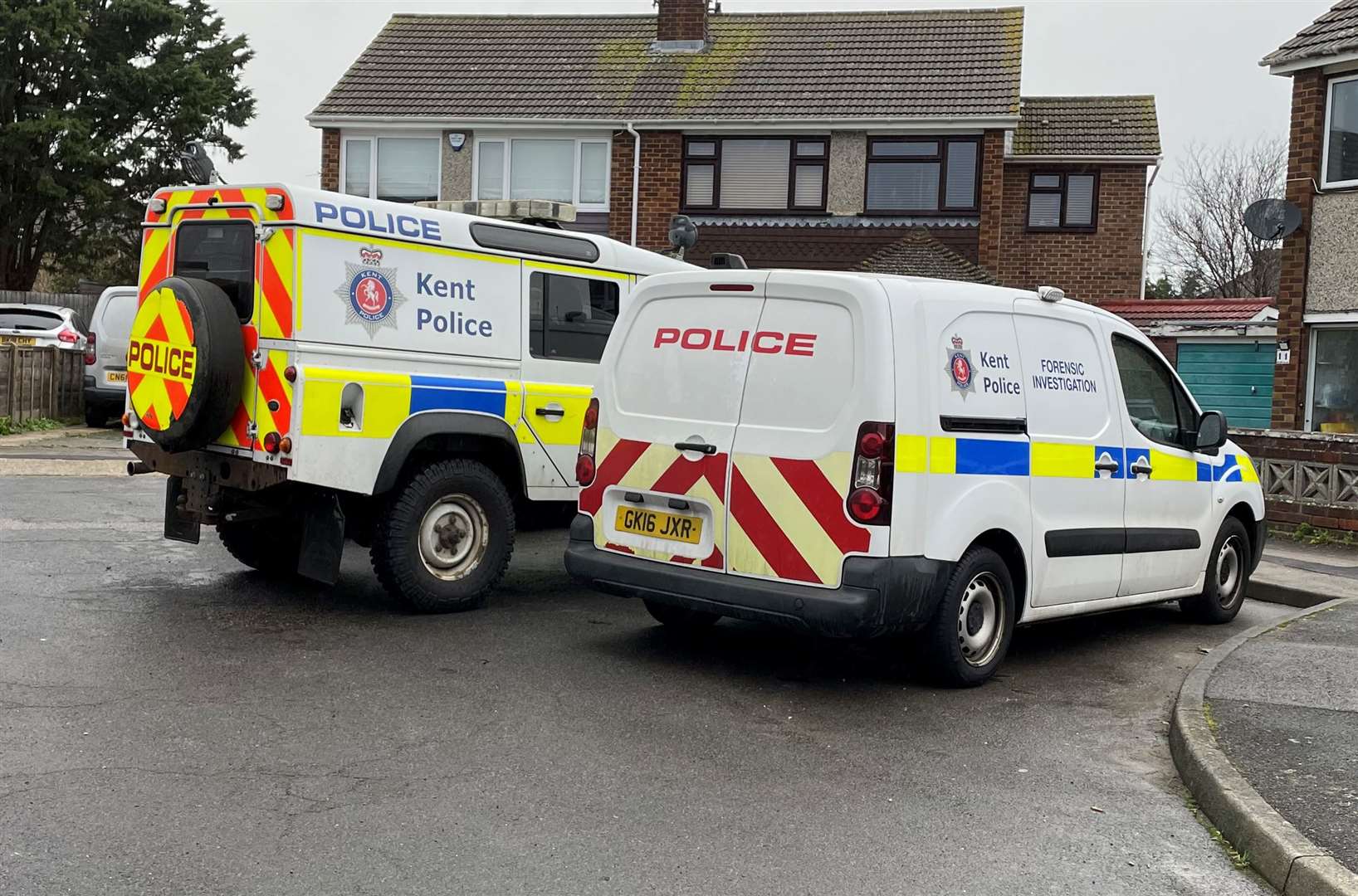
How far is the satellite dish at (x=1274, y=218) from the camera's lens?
1487 centimetres

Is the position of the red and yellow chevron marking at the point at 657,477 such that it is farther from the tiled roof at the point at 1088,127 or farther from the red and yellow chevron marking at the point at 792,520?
the tiled roof at the point at 1088,127

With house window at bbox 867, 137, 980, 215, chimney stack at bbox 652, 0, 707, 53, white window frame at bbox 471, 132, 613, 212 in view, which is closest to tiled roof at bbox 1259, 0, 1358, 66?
house window at bbox 867, 137, 980, 215

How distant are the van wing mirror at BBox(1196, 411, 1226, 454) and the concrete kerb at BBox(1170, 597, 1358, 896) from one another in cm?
226

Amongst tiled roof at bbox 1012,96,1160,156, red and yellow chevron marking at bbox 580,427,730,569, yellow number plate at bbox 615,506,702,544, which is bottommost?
yellow number plate at bbox 615,506,702,544

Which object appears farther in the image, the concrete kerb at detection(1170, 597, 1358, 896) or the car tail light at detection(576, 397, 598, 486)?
the car tail light at detection(576, 397, 598, 486)

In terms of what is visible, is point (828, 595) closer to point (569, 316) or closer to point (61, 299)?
point (569, 316)

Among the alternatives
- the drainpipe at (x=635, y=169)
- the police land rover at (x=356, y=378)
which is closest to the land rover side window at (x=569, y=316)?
the police land rover at (x=356, y=378)

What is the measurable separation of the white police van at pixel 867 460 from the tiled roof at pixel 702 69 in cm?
1781

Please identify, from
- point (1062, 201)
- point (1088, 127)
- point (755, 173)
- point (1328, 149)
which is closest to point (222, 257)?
point (1328, 149)

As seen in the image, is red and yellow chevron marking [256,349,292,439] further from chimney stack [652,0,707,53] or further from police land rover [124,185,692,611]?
chimney stack [652,0,707,53]

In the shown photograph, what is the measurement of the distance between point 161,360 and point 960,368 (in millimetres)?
4293

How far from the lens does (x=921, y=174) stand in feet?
81.3

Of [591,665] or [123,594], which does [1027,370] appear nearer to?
[591,665]

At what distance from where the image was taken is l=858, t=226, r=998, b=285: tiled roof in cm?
2391
